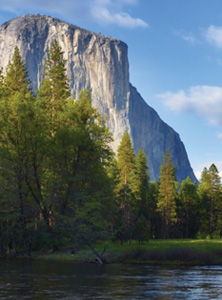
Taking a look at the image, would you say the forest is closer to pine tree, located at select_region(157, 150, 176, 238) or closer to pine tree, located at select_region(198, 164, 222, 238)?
pine tree, located at select_region(157, 150, 176, 238)

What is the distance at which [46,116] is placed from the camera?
41344mm

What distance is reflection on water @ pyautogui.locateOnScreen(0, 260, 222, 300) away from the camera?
1736cm

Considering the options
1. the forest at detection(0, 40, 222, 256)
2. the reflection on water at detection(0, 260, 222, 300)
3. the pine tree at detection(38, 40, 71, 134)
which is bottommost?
the reflection on water at detection(0, 260, 222, 300)

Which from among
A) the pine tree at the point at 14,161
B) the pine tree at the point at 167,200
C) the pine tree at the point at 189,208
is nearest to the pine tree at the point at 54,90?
the pine tree at the point at 14,161

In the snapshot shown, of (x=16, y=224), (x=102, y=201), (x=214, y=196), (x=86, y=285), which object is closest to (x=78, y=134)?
(x=102, y=201)

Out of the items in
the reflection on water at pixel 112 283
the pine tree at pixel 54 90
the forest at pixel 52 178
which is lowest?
the reflection on water at pixel 112 283

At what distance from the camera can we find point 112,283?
69.1ft

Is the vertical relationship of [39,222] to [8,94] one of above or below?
below

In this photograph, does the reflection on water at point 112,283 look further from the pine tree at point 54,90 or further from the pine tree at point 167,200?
the pine tree at point 167,200

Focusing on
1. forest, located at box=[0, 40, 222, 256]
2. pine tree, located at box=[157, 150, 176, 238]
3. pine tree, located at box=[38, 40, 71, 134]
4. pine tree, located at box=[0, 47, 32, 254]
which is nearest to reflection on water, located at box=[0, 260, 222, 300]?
forest, located at box=[0, 40, 222, 256]

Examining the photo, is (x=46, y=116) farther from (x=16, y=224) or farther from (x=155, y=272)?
(x=155, y=272)

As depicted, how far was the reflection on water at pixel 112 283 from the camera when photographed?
17359 millimetres

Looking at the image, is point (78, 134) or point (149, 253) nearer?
point (149, 253)

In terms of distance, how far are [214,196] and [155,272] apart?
184 ft
